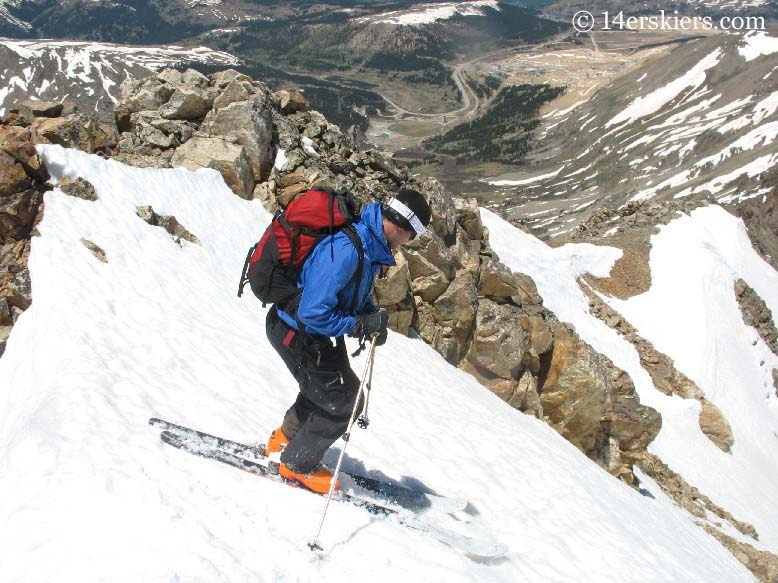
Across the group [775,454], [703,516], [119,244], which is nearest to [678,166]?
[775,454]

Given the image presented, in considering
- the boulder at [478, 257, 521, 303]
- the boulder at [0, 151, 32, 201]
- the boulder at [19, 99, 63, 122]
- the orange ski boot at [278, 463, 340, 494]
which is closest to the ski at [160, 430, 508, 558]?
the orange ski boot at [278, 463, 340, 494]

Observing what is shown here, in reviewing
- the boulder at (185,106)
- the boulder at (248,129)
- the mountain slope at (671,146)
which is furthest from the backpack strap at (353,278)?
the mountain slope at (671,146)

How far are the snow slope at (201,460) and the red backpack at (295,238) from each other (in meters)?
2.34

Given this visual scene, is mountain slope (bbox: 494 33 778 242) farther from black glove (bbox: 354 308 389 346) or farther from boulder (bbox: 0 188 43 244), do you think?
black glove (bbox: 354 308 389 346)

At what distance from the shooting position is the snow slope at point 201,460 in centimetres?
520

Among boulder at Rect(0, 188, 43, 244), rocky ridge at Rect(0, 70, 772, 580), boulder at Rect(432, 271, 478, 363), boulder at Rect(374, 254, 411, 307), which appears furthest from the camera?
boulder at Rect(432, 271, 478, 363)

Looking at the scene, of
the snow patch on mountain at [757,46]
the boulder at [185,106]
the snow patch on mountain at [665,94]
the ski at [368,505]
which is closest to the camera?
the ski at [368,505]

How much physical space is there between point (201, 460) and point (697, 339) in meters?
36.8

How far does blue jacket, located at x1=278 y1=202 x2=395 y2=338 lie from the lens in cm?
554

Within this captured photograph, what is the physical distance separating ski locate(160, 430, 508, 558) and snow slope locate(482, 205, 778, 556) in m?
20.5

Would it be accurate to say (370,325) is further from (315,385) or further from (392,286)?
(392,286)

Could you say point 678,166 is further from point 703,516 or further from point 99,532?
point 99,532

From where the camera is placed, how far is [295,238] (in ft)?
18.5

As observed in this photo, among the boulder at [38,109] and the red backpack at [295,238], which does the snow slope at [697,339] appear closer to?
the boulder at [38,109]
